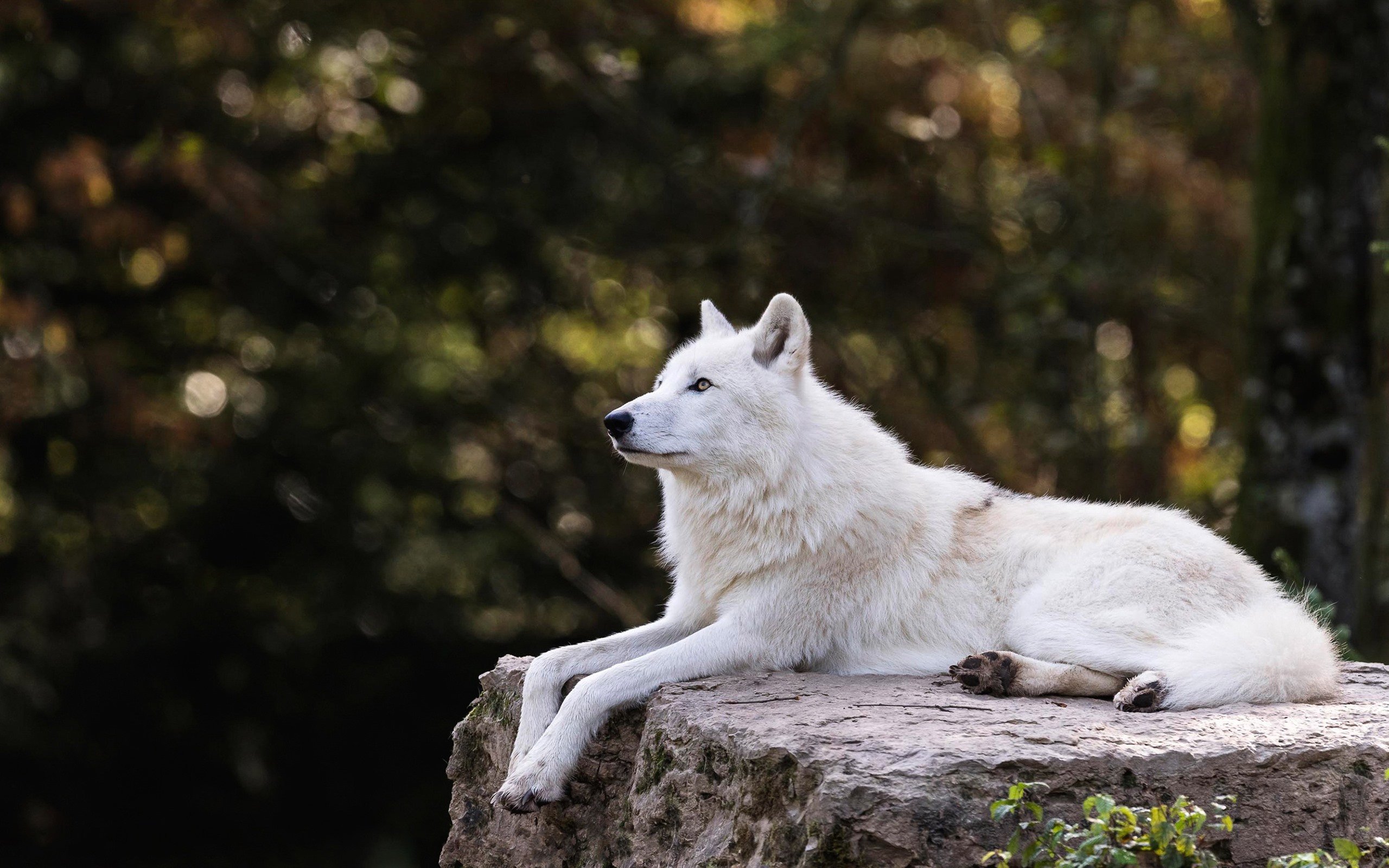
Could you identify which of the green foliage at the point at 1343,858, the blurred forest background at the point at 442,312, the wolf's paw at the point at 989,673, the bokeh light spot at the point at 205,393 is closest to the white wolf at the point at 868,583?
the wolf's paw at the point at 989,673

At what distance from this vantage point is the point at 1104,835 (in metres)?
3.39

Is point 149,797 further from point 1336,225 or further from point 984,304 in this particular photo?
point 1336,225

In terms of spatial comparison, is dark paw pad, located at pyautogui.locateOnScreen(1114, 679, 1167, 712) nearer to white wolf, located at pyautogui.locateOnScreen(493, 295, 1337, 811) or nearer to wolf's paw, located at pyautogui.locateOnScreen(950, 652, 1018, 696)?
white wolf, located at pyautogui.locateOnScreen(493, 295, 1337, 811)

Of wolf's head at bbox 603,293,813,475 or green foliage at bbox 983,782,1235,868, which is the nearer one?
green foliage at bbox 983,782,1235,868

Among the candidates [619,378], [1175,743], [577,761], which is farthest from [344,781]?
[1175,743]

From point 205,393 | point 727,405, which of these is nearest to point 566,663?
point 727,405

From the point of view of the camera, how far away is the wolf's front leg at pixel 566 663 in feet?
15.2

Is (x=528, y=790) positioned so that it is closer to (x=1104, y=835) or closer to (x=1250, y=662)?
(x=1104, y=835)

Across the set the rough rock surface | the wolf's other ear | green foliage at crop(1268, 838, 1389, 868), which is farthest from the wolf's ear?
green foliage at crop(1268, 838, 1389, 868)

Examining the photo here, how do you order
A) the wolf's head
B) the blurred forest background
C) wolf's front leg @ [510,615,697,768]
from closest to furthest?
wolf's front leg @ [510,615,697,768] → the wolf's head → the blurred forest background

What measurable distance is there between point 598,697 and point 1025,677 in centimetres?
138

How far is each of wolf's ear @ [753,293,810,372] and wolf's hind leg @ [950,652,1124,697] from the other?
4.12 ft

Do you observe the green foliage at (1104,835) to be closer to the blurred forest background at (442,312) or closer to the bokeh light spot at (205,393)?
the blurred forest background at (442,312)

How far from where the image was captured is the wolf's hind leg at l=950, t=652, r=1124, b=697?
4.49m
